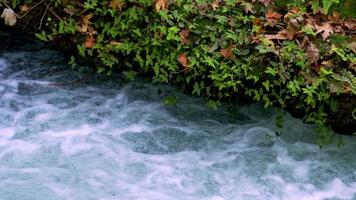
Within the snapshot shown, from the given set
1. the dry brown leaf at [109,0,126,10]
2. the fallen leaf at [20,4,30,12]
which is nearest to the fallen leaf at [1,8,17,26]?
the fallen leaf at [20,4,30,12]

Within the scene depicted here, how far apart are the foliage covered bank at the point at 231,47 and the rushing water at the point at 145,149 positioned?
7.8 inches

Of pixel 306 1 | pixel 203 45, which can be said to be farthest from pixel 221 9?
pixel 306 1

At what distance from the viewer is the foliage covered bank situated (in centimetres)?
390

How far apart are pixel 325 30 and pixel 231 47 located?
76 cm

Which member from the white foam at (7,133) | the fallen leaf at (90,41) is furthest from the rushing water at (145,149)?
the fallen leaf at (90,41)

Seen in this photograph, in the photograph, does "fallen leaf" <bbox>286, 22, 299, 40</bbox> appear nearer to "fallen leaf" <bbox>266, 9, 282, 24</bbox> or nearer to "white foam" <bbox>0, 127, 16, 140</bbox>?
"fallen leaf" <bbox>266, 9, 282, 24</bbox>

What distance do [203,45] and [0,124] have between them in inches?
68.3

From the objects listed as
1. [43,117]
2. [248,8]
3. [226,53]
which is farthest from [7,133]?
[248,8]

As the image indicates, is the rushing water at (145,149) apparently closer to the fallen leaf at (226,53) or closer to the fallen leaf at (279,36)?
the fallen leaf at (226,53)

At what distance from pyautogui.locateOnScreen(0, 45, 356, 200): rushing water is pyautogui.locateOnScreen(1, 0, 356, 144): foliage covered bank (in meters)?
0.20

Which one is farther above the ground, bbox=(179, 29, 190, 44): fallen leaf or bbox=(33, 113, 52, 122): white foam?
bbox=(179, 29, 190, 44): fallen leaf

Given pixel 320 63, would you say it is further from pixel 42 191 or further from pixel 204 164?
pixel 42 191

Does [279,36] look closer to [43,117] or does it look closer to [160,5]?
[160,5]

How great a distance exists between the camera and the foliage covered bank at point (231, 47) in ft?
12.8
